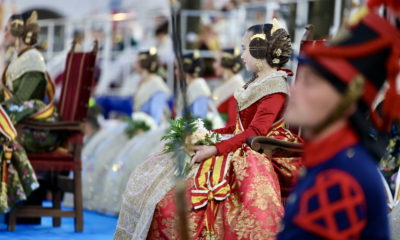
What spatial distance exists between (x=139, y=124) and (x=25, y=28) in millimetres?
2193

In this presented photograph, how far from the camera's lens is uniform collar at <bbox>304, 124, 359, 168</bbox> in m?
2.35

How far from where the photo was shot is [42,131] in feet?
20.3

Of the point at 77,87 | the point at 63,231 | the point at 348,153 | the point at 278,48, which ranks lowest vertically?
the point at 63,231

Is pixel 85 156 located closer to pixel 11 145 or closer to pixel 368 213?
pixel 11 145

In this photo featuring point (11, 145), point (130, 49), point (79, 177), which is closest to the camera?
point (11, 145)

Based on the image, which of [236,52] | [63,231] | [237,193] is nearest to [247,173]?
[237,193]

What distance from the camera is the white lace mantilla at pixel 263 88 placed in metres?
4.61

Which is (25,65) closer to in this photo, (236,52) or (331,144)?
(236,52)

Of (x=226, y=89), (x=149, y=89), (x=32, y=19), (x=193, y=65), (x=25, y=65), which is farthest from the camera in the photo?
(x=149, y=89)

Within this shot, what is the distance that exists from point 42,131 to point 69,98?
1.09 feet

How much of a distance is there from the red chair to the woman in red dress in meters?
1.83

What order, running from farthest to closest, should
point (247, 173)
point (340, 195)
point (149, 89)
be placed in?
1. point (149, 89)
2. point (247, 173)
3. point (340, 195)

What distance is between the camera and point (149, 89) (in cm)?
866

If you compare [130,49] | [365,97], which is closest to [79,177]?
[365,97]
